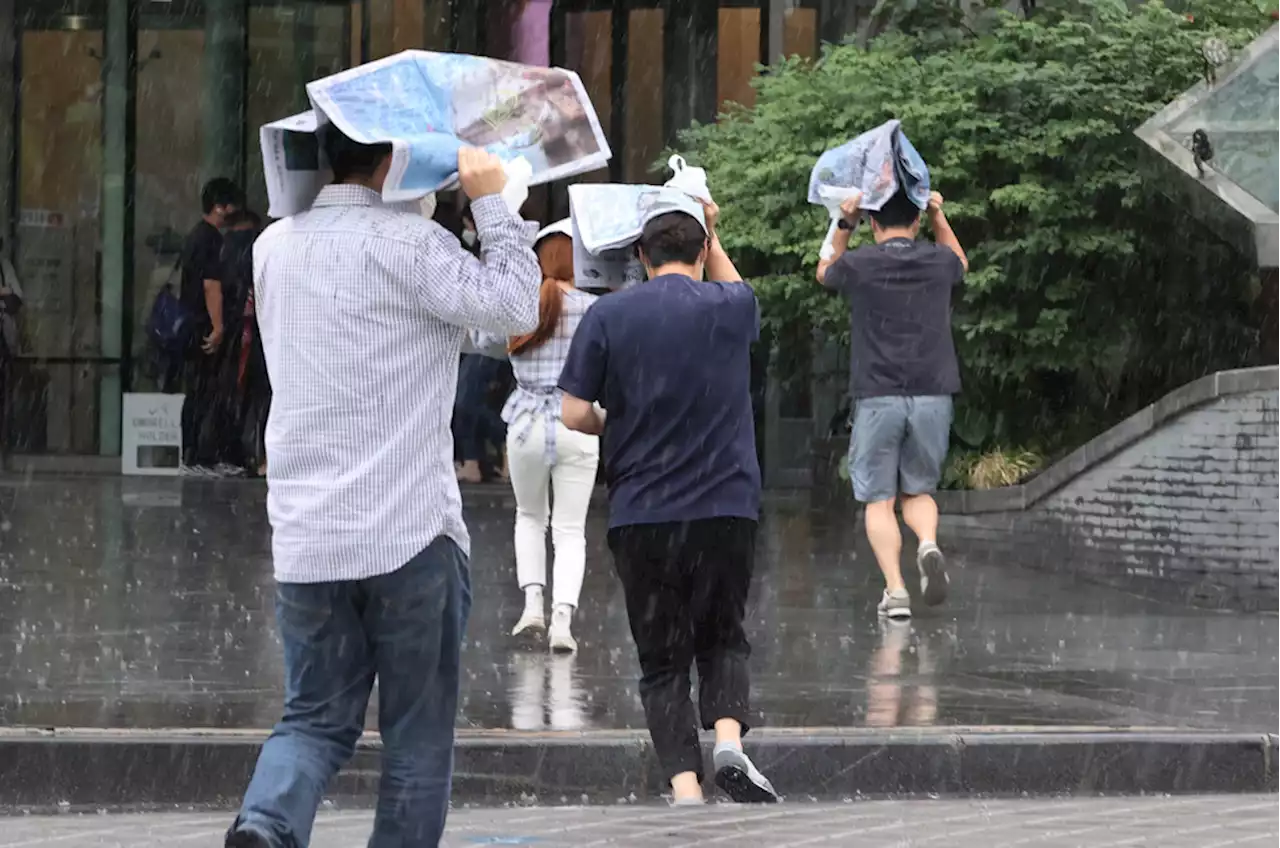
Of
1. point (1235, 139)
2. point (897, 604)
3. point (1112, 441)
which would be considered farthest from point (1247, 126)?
point (897, 604)

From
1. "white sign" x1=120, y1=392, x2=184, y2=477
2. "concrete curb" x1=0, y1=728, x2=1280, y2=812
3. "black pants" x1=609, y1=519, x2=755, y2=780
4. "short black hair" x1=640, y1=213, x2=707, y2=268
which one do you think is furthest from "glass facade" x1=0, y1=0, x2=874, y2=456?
"black pants" x1=609, y1=519, x2=755, y2=780

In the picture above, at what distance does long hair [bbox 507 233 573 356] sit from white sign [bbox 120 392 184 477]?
11462 mm

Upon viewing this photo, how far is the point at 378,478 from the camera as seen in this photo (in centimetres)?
512

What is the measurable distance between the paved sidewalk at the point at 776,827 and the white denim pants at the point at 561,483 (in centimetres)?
240

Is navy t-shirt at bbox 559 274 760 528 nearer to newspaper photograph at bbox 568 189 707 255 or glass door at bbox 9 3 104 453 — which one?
newspaper photograph at bbox 568 189 707 255

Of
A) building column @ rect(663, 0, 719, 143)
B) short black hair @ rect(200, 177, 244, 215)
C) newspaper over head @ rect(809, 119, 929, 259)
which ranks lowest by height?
newspaper over head @ rect(809, 119, 929, 259)

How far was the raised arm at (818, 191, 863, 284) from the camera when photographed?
1055 cm

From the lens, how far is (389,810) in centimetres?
515

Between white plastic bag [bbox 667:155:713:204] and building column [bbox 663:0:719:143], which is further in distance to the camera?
building column [bbox 663:0:719:143]

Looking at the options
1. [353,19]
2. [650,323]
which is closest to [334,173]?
[650,323]

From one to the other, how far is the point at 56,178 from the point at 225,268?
10.7ft

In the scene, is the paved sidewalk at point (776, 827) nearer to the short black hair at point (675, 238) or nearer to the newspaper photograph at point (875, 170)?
the short black hair at point (675, 238)

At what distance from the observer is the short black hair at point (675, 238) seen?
7098mm


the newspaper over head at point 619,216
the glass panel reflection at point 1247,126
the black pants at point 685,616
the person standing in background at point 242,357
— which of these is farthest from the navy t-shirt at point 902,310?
the person standing in background at point 242,357
